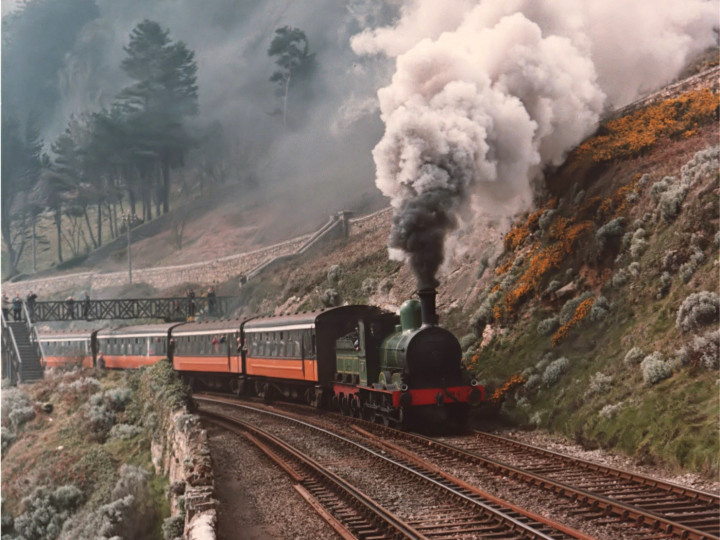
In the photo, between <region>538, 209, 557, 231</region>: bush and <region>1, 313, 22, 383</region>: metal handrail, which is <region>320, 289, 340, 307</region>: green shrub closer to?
<region>538, 209, 557, 231</region>: bush

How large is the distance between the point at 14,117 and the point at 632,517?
305ft

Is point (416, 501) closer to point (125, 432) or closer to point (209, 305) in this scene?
point (125, 432)

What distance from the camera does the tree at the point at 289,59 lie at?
61875 millimetres

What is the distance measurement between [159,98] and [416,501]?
68870 millimetres

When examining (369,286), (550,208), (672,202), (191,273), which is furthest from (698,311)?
(191,273)

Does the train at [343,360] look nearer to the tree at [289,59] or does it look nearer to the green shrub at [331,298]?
the green shrub at [331,298]

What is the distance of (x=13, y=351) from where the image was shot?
44.6m

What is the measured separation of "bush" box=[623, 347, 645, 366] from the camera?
1669 centimetres

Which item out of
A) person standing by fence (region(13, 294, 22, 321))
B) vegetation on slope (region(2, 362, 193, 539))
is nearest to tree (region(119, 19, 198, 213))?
person standing by fence (region(13, 294, 22, 321))

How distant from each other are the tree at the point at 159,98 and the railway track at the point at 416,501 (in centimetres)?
6194

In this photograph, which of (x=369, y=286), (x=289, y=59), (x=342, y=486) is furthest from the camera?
(x=289, y=59)

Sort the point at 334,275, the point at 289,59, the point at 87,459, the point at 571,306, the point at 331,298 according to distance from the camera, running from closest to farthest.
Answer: the point at 571,306 → the point at 87,459 → the point at 331,298 → the point at 334,275 → the point at 289,59

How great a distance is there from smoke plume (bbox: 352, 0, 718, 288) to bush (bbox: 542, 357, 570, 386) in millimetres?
4137

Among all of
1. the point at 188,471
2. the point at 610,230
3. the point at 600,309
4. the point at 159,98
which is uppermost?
the point at 159,98
